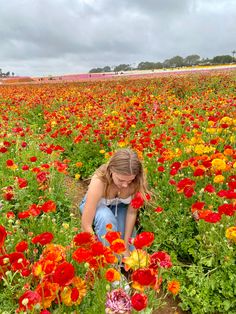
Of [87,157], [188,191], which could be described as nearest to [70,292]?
[188,191]

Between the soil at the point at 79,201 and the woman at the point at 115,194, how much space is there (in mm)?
537

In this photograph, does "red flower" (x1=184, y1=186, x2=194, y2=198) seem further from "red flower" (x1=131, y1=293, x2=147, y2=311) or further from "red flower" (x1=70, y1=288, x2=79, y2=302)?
"red flower" (x1=131, y1=293, x2=147, y2=311)

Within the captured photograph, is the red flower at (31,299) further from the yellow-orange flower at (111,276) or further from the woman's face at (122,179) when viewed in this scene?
the woman's face at (122,179)

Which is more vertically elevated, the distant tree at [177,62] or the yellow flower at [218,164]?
the yellow flower at [218,164]

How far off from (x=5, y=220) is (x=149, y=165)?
1983mm

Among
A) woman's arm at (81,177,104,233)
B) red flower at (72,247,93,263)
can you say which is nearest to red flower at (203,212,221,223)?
red flower at (72,247,93,263)

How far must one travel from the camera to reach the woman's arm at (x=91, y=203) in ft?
11.2

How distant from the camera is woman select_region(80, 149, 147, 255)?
3.32 meters

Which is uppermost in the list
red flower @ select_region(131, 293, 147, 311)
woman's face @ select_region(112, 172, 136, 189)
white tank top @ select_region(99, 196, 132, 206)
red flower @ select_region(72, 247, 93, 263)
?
red flower @ select_region(72, 247, 93, 263)

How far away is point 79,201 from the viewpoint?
531 centimetres

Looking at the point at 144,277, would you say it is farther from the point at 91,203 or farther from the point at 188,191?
the point at 91,203

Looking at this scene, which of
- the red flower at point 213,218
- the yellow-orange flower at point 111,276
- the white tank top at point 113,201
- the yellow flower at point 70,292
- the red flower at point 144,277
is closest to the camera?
the red flower at point 144,277

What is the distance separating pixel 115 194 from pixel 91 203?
0.34m

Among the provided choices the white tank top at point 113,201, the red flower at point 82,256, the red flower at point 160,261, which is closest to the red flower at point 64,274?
the red flower at point 82,256
